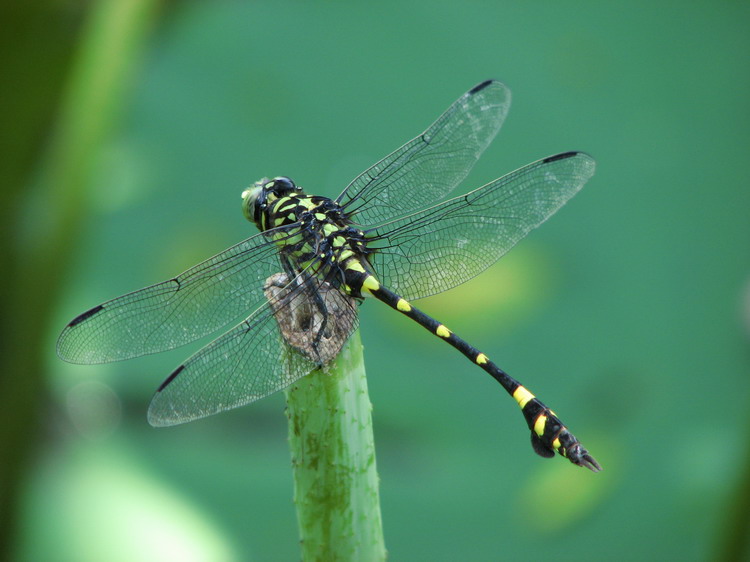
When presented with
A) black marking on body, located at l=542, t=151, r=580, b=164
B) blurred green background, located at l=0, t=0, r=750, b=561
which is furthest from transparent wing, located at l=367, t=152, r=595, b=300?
blurred green background, located at l=0, t=0, r=750, b=561

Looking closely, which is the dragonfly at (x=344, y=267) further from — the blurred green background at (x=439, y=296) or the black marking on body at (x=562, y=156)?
the blurred green background at (x=439, y=296)

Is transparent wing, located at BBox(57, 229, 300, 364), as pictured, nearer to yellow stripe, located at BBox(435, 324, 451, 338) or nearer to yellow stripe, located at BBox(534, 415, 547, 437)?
yellow stripe, located at BBox(435, 324, 451, 338)

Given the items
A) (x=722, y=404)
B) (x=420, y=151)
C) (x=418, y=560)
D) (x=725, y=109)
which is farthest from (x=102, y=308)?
(x=725, y=109)

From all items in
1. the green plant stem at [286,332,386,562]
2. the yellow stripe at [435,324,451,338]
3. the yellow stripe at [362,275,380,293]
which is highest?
the yellow stripe at [362,275,380,293]

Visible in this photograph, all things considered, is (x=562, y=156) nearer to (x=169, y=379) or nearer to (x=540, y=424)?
(x=540, y=424)

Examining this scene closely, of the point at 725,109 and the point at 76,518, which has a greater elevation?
the point at 725,109

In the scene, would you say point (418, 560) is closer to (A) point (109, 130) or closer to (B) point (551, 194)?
(B) point (551, 194)

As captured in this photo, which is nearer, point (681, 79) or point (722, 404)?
point (722, 404)
